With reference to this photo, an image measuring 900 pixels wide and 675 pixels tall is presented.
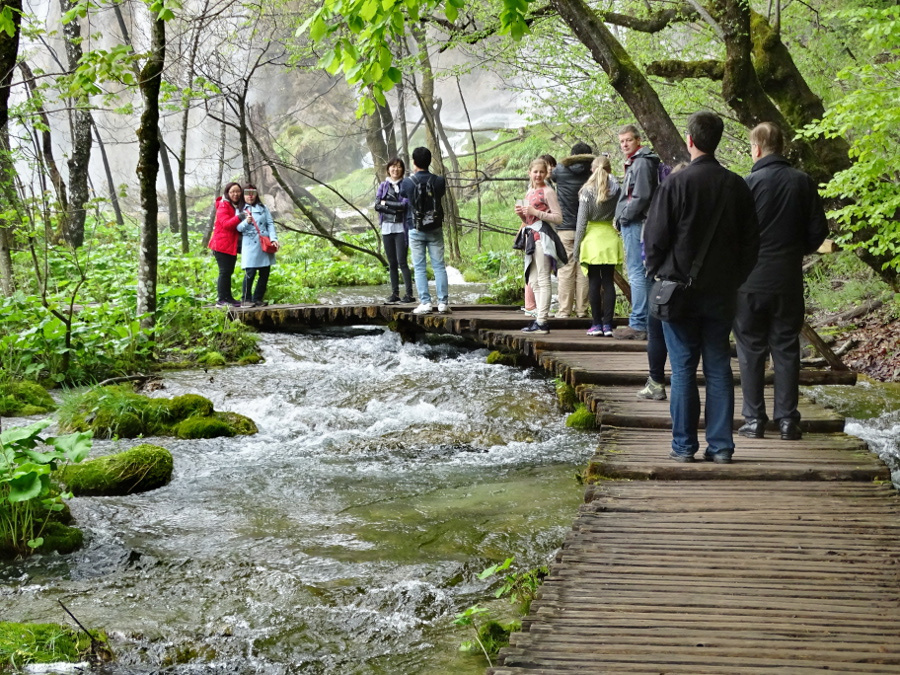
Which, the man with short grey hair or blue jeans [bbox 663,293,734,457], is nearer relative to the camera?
blue jeans [bbox 663,293,734,457]

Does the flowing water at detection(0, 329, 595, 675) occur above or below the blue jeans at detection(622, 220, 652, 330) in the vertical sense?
below

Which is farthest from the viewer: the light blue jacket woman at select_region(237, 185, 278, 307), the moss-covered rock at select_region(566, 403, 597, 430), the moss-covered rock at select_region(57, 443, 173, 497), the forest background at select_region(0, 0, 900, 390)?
the light blue jacket woman at select_region(237, 185, 278, 307)

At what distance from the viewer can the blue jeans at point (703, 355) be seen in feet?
17.5

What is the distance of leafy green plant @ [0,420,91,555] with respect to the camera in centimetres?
566

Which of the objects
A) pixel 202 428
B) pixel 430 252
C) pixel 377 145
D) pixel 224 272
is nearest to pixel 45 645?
pixel 202 428

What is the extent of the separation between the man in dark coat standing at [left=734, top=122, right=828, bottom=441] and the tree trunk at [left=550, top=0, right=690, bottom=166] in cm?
469

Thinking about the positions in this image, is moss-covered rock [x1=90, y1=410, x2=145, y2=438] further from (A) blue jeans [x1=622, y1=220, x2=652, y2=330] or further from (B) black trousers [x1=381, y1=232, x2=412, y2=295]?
(A) blue jeans [x1=622, y1=220, x2=652, y2=330]

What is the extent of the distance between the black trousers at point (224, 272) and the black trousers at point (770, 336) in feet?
29.6

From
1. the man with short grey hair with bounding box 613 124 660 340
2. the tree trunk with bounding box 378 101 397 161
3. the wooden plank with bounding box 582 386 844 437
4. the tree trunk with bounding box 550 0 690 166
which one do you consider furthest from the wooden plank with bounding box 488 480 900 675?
the tree trunk with bounding box 378 101 397 161

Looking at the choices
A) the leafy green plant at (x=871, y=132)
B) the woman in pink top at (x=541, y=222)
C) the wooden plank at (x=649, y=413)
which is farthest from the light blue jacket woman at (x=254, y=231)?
the leafy green plant at (x=871, y=132)

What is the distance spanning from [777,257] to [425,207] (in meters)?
5.28

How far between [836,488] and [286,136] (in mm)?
40233

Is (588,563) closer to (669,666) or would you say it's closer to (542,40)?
(669,666)

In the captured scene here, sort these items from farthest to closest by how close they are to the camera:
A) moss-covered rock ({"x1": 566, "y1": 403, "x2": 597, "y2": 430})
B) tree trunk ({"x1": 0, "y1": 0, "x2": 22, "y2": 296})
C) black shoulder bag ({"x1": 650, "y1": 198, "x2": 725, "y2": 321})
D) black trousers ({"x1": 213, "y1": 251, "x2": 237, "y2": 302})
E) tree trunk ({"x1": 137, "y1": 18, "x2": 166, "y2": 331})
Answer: black trousers ({"x1": 213, "y1": 251, "x2": 237, "y2": 302}) < tree trunk ({"x1": 137, "y1": 18, "x2": 166, "y2": 331}) < moss-covered rock ({"x1": 566, "y1": 403, "x2": 597, "y2": 430}) < tree trunk ({"x1": 0, "y1": 0, "x2": 22, "y2": 296}) < black shoulder bag ({"x1": 650, "y1": 198, "x2": 725, "y2": 321})
